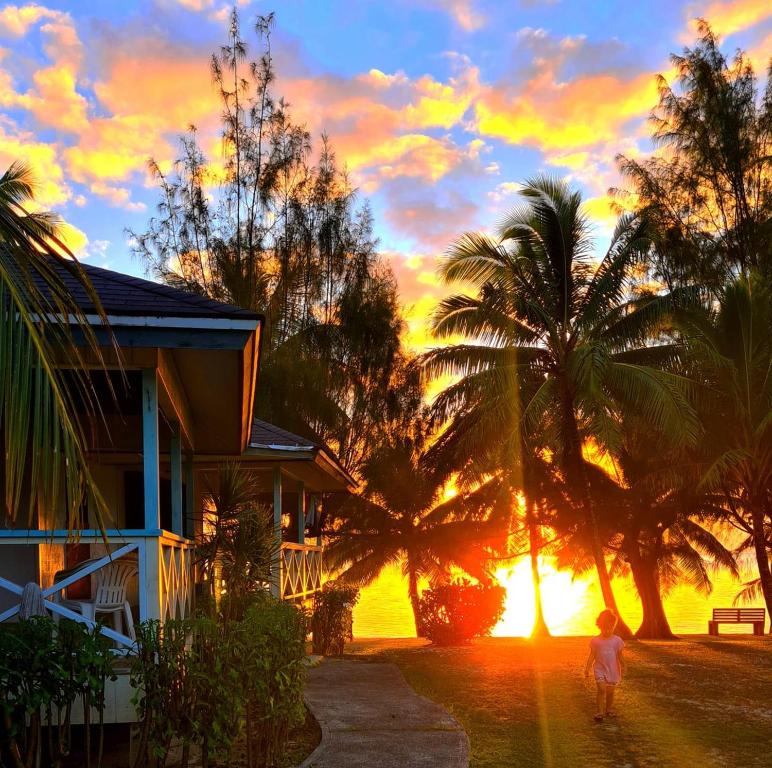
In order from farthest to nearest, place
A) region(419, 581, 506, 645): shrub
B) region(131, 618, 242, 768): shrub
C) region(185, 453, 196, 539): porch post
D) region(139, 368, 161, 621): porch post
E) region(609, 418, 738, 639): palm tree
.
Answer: region(609, 418, 738, 639): palm tree
region(419, 581, 506, 645): shrub
region(185, 453, 196, 539): porch post
region(139, 368, 161, 621): porch post
region(131, 618, 242, 768): shrub

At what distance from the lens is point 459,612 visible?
18.0m

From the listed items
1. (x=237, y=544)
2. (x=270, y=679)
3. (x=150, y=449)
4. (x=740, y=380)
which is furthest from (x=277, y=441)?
(x=740, y=380)

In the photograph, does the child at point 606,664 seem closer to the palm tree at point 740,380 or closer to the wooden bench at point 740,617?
the palm tree at point 740,380

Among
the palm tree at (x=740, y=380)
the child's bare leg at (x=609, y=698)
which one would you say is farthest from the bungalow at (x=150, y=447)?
the palm tree at (x=740, y=380)

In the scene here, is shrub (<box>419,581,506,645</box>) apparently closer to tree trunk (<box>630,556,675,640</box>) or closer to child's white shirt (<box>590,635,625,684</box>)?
child's white shirt (<box>590,635,625,684</box>)

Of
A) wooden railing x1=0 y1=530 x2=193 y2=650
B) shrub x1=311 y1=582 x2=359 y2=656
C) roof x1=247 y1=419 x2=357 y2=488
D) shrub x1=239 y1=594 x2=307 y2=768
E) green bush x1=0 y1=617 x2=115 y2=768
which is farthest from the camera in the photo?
shrub x1=311 y1=582 x2=359 y2=656

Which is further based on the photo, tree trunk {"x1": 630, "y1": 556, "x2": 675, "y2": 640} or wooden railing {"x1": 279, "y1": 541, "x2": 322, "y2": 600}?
tree trunk {"x1": 630, "y1": 556, "x2": 675, "y2": 640}

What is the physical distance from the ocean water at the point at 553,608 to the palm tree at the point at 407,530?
1.15 metres

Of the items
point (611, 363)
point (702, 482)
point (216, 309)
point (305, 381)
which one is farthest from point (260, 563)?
point (305, 381)

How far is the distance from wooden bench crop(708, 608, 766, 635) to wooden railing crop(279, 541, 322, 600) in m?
13.6

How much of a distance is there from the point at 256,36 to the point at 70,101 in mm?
25554

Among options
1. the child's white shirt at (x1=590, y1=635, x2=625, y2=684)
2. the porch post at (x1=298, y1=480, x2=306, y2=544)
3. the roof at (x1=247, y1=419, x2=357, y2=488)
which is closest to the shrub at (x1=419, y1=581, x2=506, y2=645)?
the porch post at (x1=298, y1=480, x2=306, y2=544)

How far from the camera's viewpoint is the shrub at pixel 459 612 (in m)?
18.1

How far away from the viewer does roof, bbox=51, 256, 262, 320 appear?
6.91 meters
